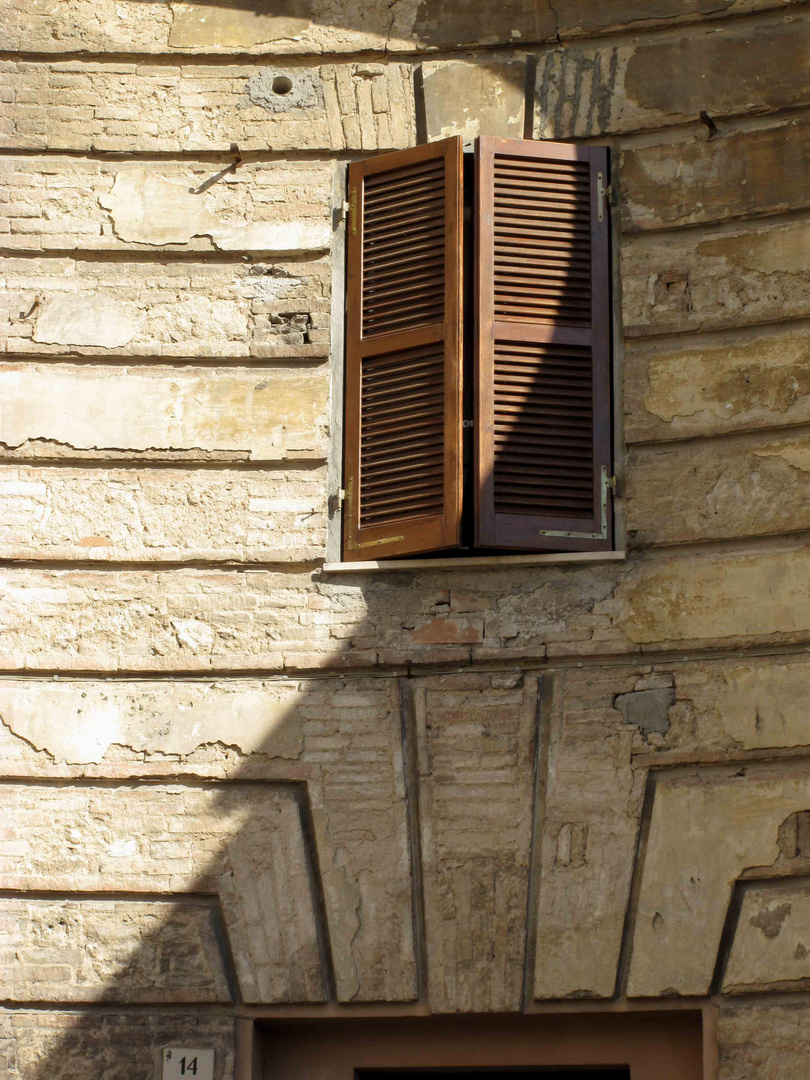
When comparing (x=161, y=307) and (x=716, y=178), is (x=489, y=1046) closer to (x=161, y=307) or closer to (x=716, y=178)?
(x=161, y=307)

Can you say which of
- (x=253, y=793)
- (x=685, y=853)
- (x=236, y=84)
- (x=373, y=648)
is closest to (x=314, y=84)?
(x=236, y=84)

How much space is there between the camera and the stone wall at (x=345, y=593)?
16.2 ft

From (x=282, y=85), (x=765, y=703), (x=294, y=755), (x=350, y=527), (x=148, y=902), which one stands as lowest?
(x=148, y=902)

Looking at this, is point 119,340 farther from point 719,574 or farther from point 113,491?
point 719,574

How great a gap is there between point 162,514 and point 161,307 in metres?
0.90

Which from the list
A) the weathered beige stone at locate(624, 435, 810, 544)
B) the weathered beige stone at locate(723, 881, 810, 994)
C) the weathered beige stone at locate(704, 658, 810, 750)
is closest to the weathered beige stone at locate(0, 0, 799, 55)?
the weathered beige stone at locate(624, 435, 810, 544)

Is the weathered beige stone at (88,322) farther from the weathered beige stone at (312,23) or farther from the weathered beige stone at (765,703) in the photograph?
the weathered beige stone at (765,703)

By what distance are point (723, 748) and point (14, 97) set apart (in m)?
→ 4.06

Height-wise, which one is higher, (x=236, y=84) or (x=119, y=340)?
(x=236, y=84)

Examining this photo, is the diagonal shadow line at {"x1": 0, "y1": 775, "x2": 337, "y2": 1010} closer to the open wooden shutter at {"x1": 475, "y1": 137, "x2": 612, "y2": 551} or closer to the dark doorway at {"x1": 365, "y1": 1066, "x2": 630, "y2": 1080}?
the dark doorway at {"x1": 365, "y1": 1066, "x2": 630, "y2": 1080}

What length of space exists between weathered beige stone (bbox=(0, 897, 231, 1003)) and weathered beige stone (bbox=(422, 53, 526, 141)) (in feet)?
10.9

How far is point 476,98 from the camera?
236 inches

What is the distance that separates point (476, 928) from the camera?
494cm

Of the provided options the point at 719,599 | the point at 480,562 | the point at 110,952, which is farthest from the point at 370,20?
the point at 110,952
